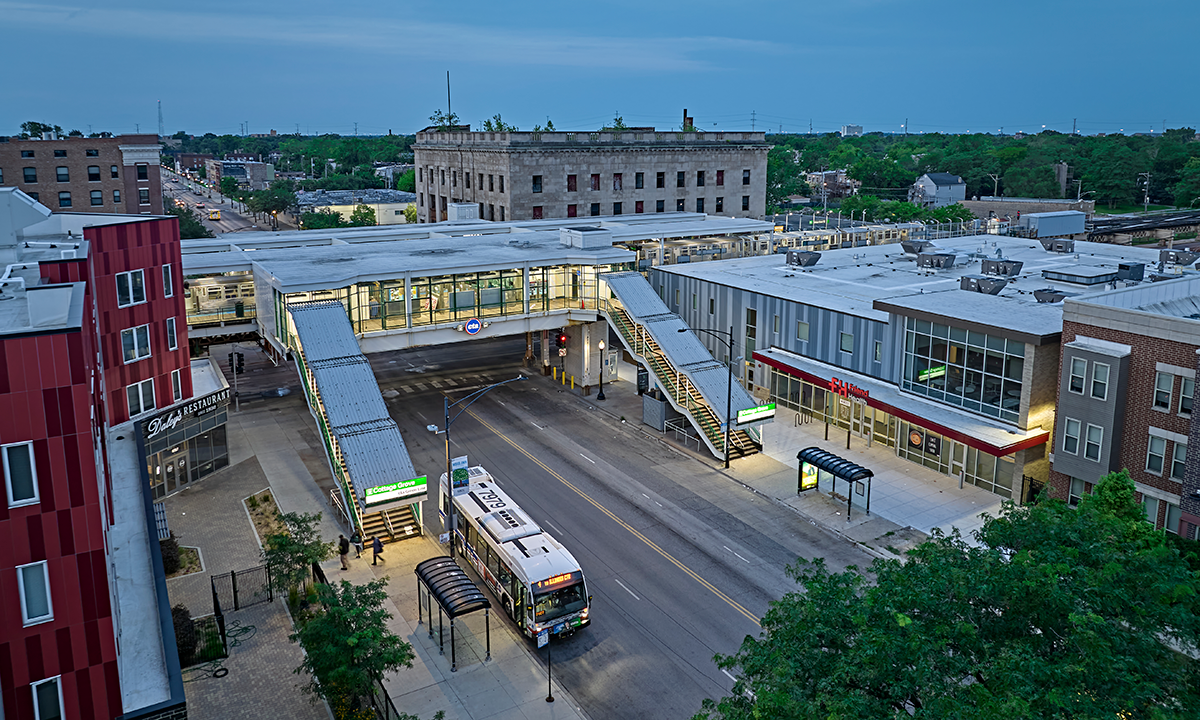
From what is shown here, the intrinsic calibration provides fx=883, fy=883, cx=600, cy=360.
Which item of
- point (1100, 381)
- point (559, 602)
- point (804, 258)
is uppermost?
point (804, 258)

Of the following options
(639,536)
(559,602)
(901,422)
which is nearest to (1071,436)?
(901,422)

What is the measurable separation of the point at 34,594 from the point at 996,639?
67.3ft

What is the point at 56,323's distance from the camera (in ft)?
62.3

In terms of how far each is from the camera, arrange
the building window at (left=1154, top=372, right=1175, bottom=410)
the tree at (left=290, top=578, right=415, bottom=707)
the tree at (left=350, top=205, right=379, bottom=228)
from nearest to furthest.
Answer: the tree at (left=290, top=578, right=415, bottom=707) < the building window at (left=1154, top=372, right=1175, bottom=410) < the tree at (left=350, top=205, right=379, bottom=228)

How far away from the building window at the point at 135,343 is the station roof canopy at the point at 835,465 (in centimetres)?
3131

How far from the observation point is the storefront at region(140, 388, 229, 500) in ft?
137

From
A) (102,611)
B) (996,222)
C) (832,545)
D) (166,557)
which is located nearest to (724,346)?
(832,545)

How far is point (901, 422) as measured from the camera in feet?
155

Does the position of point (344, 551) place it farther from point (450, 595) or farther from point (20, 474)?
point (20, 474)

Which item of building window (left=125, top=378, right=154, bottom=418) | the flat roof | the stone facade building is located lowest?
building window (left=125, top=378, right=154, bottom=418)

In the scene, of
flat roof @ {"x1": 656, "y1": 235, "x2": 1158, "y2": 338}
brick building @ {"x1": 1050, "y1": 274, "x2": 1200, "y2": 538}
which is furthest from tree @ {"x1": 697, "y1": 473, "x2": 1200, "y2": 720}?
flat roof @ {"x1": 656, "y1": 235, "x2": 1158, "y2": 338}

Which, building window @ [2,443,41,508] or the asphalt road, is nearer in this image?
building window @ [2,443,41,508]

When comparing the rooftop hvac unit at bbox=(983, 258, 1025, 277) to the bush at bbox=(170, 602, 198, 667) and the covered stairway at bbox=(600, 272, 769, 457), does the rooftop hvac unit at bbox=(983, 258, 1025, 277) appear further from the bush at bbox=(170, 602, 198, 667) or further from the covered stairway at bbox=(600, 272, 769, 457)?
the bush at bbox=(170, 602, 198, 667)

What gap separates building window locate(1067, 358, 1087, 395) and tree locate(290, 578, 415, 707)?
29.5 metres
